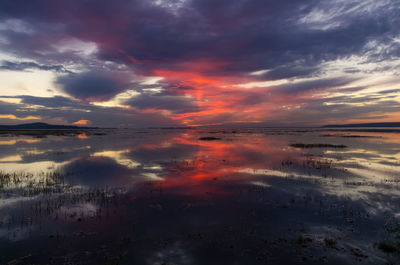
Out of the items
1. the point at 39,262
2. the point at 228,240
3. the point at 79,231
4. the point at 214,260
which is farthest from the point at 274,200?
the point at 39,262

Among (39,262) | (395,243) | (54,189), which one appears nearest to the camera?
(39,262)

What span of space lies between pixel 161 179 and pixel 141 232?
12269 millimetres

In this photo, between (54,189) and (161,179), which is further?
(161,179)

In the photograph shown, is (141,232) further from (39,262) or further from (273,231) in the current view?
(273,231)

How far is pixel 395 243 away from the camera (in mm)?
10594

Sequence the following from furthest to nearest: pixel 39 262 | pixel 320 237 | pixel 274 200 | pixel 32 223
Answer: pixel 274 200 → pixel 32 223 → pixel 320 237 → pixel 39 262

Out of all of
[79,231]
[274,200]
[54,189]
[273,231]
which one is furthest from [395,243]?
[54,189]

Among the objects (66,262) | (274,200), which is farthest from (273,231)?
(66,262)

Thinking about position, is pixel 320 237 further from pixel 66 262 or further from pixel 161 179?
pixel 161 179

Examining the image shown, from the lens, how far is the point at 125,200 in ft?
56.5

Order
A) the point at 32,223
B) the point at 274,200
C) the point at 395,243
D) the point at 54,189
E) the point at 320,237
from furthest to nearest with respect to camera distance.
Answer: the point at 54,189 → the point at 274,200 → the point at 32,223 → the point at 320,237 → the point at 395,243

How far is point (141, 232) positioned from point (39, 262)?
4578 mm

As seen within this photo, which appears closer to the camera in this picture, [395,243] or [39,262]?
[39,262]

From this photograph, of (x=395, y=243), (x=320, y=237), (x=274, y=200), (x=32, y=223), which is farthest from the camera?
(x=274, y=200)
